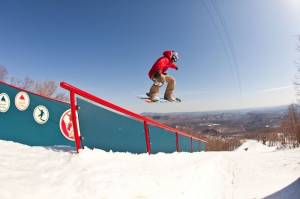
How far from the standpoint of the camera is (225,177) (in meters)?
5.99

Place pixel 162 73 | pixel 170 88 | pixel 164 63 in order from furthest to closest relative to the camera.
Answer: pixel 170 88, pixel 162 73, pixel 164 63

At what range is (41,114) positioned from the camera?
20.8 feet

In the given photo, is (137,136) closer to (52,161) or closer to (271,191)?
(52,161)

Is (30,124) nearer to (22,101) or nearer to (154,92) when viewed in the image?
(22,101)

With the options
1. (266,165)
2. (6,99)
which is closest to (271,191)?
(266,165)

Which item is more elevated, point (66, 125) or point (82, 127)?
point (66, 125)

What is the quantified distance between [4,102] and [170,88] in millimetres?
5496

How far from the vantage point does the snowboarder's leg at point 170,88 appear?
9289 mm

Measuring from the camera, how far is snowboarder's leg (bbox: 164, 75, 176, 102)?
929cm

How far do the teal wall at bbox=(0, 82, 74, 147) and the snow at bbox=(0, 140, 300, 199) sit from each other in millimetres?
789

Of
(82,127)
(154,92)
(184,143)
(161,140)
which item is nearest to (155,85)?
(154,92)

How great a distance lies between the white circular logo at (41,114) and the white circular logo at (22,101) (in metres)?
0.27

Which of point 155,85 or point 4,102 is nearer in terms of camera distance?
point 4,102

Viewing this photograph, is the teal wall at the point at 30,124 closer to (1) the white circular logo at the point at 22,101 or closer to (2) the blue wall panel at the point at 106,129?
(1) the white circular logo at the point at 22,101
